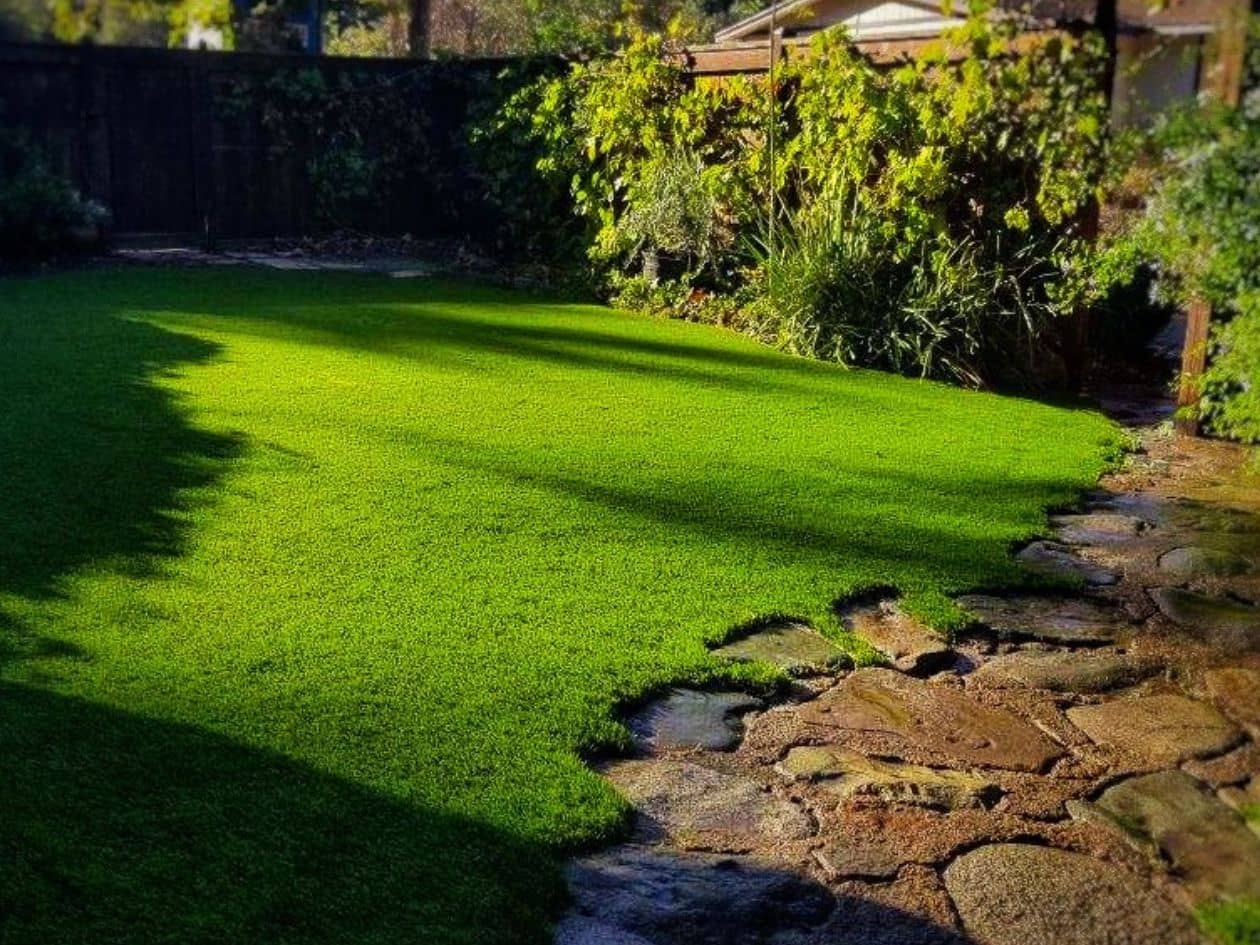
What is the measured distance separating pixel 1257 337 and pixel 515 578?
2.30 metres

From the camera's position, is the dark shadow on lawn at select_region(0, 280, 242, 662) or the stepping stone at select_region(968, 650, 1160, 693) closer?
the stepping stone at select_region(968, 650, 1160, 693)

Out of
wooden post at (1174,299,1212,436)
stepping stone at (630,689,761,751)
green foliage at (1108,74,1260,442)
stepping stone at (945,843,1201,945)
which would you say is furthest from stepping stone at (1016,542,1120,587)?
stepping stone at (945,843,1201,945)

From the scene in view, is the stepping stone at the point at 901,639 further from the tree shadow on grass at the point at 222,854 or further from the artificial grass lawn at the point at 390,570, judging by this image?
the tree shadow on grass at the point at 222,854

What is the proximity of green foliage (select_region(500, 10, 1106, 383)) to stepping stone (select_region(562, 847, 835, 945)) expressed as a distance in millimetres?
4041

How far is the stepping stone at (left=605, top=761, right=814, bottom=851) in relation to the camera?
3051 mm

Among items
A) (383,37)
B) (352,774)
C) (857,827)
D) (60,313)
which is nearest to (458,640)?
(352,774)

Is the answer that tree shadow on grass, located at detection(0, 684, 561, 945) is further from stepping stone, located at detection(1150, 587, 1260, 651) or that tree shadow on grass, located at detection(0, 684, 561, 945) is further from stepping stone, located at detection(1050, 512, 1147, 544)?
stepping stone, located at detection(1050, 512, 1147, 544)

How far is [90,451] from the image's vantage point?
5664 millimetres

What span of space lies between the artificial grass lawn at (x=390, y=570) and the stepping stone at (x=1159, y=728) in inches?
36.2

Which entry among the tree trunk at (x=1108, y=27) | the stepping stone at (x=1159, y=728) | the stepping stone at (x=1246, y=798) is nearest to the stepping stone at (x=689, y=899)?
the stepping stone at (x=1246, y=798)

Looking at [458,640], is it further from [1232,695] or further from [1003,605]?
[1232,695]

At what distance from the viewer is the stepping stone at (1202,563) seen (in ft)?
15.9

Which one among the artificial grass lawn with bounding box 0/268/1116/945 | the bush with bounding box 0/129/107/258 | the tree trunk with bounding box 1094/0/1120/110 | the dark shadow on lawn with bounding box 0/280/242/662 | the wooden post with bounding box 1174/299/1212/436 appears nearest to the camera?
the artificial grass lawn with bounding box 0/268/1116/945

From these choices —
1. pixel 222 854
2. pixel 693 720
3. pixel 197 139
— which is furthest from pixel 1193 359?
pixel 197 139
